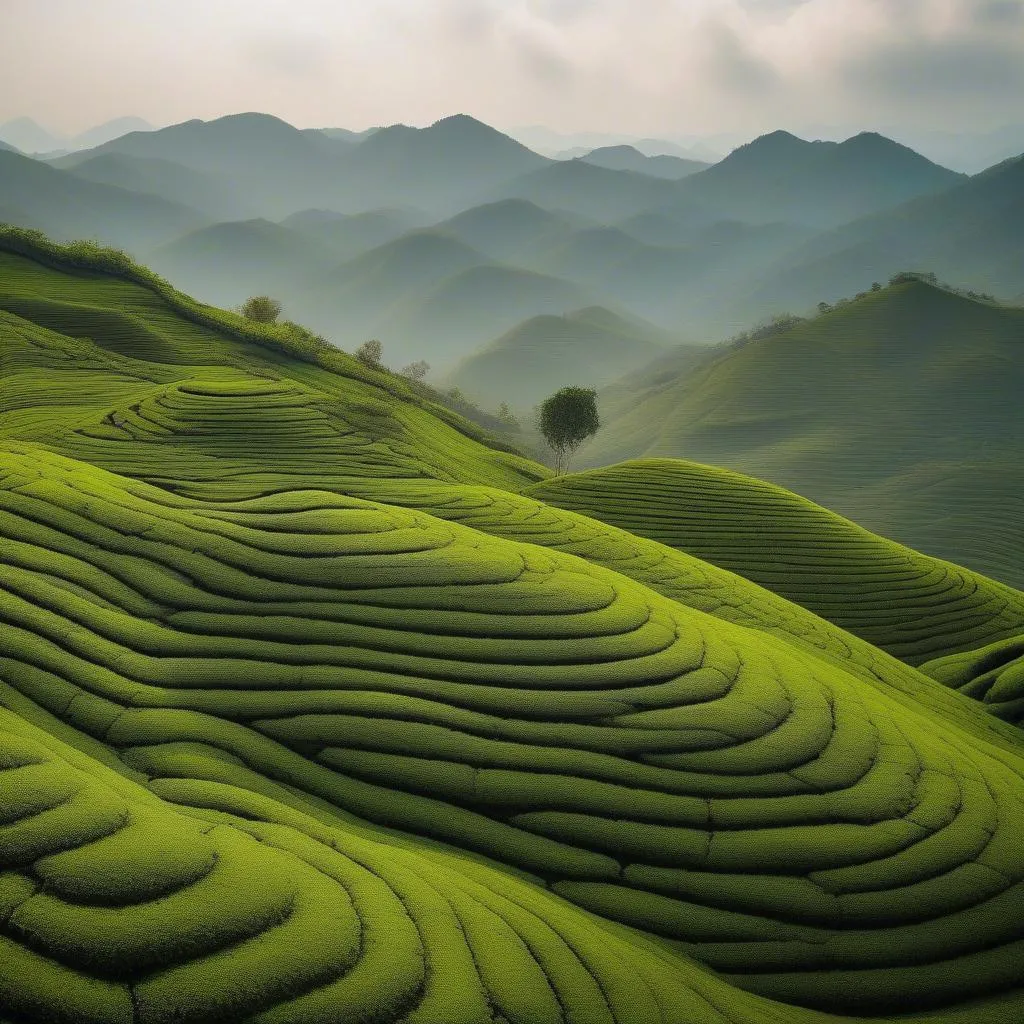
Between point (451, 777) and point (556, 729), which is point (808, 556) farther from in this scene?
point (451, 777)

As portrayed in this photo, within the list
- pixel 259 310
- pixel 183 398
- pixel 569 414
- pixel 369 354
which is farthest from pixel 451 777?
pixel 369 354

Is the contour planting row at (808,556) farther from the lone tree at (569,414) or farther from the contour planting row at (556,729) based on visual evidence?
the lone tree at (569,414)

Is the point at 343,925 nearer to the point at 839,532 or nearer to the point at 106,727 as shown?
the point at 106,727

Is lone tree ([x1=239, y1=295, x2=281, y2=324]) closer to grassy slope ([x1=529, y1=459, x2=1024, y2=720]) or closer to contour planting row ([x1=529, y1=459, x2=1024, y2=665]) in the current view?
contour planting row ([x1=529, y1=459, x2=1024, y2=665])

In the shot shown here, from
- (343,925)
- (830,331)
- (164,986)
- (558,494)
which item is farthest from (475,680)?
(830,331)

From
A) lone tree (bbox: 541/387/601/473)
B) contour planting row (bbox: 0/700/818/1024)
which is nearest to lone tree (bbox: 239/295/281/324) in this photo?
lone tree (bbox: 541/387/601/473)

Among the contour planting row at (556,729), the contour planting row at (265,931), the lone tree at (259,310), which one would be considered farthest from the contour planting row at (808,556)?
the lone tree at (259,310)

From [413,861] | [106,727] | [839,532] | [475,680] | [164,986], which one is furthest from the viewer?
[839,532]
